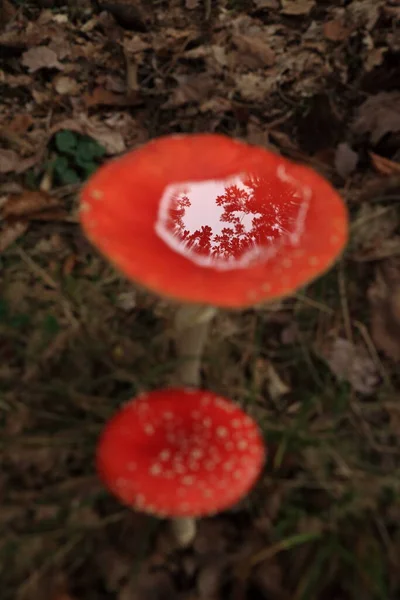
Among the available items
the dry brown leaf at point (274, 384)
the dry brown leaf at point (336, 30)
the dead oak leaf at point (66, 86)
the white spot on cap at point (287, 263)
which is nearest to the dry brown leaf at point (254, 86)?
the dry brown leaf at point (336, 30)

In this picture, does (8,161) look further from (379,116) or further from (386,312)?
(386,312)

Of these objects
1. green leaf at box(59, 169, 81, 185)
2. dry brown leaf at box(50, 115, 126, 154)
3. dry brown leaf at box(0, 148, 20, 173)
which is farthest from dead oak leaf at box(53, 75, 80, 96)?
green leaf at box(59, 169, 81, 185)

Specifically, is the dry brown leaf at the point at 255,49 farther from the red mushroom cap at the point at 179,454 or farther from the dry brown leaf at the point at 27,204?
the red mushroom cap at the point at 179,454

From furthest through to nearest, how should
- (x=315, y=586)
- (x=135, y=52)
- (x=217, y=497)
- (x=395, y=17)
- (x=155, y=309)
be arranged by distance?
(x=135, y=52), (x=395, y=17), (x=155, y=309), (x=315, y=586), (x=217, y=497)

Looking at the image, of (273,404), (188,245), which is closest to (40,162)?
(188,245)

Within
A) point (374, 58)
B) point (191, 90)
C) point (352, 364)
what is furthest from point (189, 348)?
point (374, 58)

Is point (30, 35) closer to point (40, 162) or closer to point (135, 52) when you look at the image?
Result: point (135, 52)

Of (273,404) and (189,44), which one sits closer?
(273,404)
